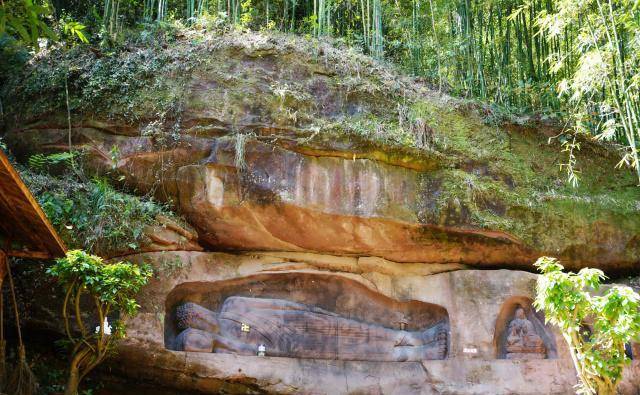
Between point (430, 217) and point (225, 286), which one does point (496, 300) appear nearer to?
point (430, 217)

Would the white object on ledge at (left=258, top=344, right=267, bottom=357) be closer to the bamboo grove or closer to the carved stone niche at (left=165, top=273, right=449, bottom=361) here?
the carved stone niche at (left=165, top=273, right=449, bottom=361)

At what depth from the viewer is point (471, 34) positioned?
1259cm

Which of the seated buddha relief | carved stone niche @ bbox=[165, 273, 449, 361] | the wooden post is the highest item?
the wooden post

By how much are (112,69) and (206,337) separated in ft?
15.7

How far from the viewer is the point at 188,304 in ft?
31.3

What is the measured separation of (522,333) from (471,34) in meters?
5.99

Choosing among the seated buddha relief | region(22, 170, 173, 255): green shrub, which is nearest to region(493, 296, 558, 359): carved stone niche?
the seated buddha relief

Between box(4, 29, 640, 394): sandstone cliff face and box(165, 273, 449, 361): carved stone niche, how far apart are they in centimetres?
5

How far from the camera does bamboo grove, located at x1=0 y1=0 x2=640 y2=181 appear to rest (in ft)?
34.4

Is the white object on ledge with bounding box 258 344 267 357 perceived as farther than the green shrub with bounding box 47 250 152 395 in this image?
Yes

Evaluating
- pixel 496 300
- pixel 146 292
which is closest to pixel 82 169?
pixel 146 292

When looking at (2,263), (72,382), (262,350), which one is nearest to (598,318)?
(262,350)

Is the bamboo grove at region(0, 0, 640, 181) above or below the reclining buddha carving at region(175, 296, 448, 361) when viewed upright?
above

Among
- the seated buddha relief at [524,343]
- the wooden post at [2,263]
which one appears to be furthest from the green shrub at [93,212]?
the seated buddha relief at [524,343]
